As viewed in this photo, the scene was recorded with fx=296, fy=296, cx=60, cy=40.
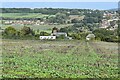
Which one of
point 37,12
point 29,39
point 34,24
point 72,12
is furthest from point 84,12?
point 29,39

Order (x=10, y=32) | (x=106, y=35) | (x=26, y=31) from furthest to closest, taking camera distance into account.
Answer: (x=26, y=31) < (x=106, y=35) < (x=10, y=32)

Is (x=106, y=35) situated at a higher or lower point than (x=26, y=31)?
lower

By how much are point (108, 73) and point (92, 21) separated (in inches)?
910

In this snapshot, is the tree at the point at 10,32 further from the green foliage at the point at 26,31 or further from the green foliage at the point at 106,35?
the green foliage at the point at 106,35

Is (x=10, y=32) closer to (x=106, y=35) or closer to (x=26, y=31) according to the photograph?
(x=26, y=31)

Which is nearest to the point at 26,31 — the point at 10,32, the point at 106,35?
the point at 10,32

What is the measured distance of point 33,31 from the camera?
25.5 meters

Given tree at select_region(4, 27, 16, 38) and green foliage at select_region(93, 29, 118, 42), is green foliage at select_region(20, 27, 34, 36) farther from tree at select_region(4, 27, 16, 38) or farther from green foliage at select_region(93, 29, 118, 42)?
green foliage at select_region(93, 29, 118, 42)

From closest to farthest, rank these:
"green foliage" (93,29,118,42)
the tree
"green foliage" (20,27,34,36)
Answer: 1. "green foliage" (93,29,118,42)
2. the tree
3. "green foliage" (20,27,34,36)

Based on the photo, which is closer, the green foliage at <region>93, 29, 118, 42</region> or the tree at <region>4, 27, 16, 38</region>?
the green foliage at <region>93, 29, 118, 42</region>

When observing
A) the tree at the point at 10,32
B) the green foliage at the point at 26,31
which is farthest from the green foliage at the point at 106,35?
the tree at the point at 10,32

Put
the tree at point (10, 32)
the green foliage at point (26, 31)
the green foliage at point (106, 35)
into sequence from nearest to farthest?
the green foliage at point (106, 35)
the tree at point (10, 32)
the green foliage at point (26, 31)

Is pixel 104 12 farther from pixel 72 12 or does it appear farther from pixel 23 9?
pixel 23 9

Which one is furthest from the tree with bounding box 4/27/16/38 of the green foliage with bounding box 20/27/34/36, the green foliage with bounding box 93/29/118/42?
the green foliage with bounding box 93/29/118/42
